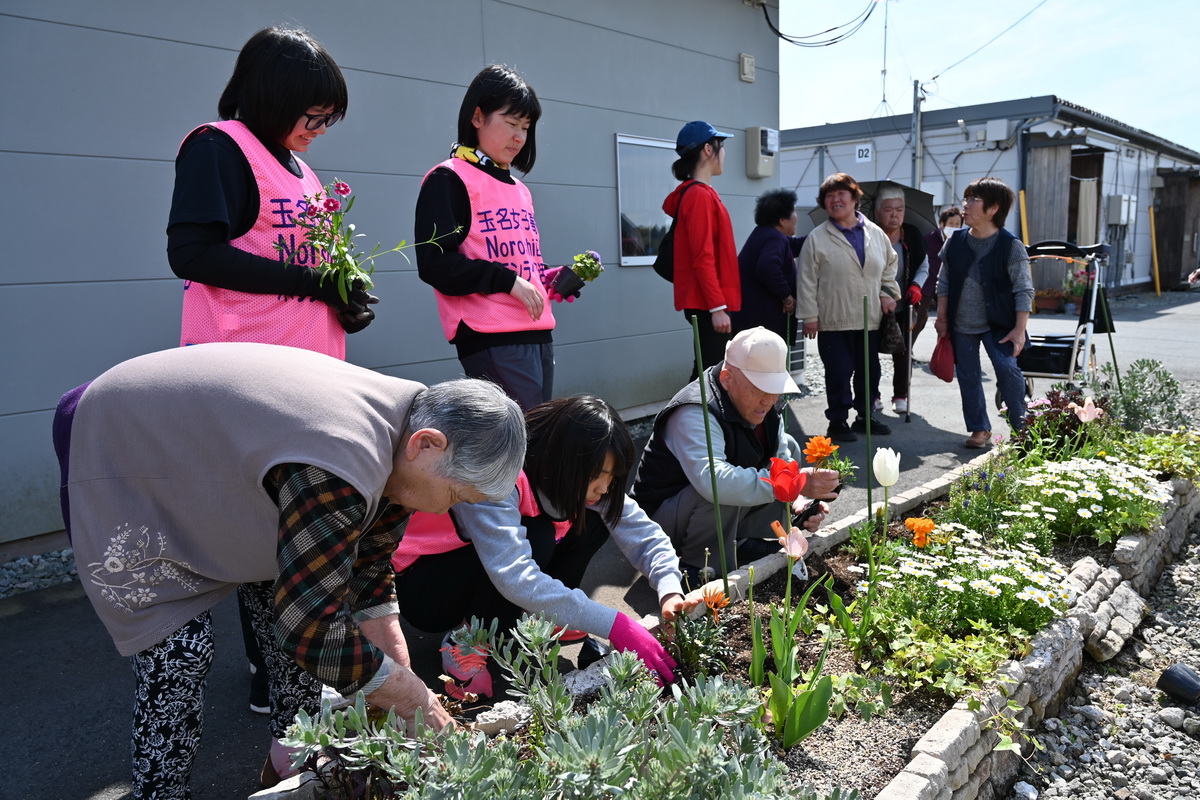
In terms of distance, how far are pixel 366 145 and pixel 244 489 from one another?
3.67m

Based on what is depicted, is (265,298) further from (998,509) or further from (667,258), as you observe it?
(667,258)

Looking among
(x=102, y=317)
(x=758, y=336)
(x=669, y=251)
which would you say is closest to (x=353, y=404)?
(x=758, y=336)

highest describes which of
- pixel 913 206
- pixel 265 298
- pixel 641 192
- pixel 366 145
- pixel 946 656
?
pixel 366 145

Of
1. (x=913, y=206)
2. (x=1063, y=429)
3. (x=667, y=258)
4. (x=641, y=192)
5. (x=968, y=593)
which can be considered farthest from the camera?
(x=913, y=206)

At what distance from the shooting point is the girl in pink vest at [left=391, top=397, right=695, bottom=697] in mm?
2277

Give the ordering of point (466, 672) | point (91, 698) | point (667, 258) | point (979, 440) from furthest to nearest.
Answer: point (979, 440) → point (667, 258) → point (91, 698) → point (466, 672)

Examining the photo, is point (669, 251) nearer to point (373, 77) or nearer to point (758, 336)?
point (373, 77)

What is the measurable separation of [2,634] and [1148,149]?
1092 inches

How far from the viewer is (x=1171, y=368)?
9.23m

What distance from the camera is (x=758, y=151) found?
754 centimetres

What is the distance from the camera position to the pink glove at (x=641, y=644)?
2.18 meters

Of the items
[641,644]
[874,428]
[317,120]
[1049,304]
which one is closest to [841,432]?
[874,428]

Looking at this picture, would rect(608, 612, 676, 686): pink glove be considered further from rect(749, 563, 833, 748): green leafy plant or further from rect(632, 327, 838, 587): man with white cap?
rect(632, 327, 838, 587): man with white cap

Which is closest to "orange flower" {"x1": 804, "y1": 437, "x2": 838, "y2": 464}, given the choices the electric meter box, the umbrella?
the umbrella
